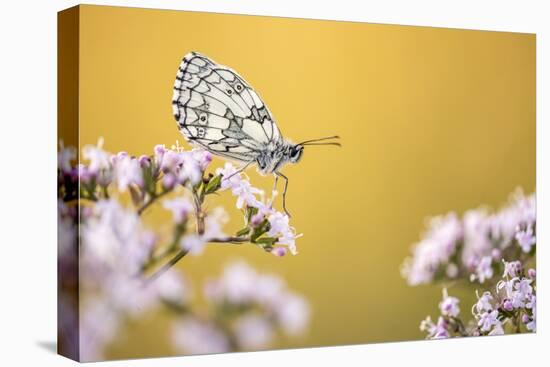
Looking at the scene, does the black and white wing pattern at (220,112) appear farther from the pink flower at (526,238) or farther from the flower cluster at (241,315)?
the pink flower at (526,238)

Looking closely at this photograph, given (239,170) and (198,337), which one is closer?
(198,337)

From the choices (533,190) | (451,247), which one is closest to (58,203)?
(451,247)

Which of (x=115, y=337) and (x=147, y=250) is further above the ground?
(x=147, y=250)

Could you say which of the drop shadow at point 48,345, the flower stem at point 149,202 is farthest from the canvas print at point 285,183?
the drop shadow at point 48,345

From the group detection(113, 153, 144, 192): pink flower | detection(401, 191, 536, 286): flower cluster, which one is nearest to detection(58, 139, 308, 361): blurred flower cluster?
detection(113, 153, 144, 192): pink flower

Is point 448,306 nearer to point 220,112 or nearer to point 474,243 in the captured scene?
point 474,243

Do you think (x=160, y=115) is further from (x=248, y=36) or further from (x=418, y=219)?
(x=418, y=219)

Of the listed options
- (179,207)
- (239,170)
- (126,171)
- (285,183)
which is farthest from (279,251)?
(126,171)
